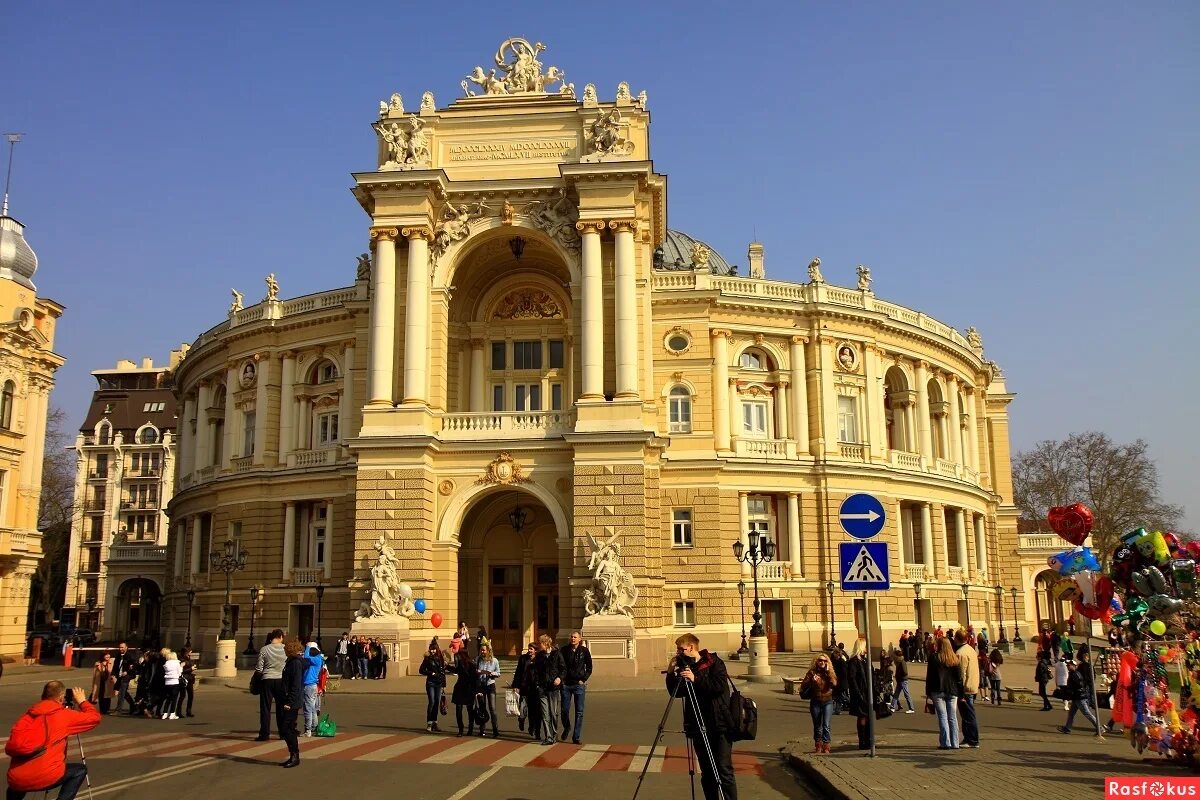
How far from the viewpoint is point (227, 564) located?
44.5 metres

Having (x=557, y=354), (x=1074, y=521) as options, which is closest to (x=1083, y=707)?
(x=1074, y=521)

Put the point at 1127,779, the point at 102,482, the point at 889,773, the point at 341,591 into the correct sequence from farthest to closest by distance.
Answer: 1. the point at 102,482
2. the point at 341,591
3. the point at 889,773
4. the point at 1127,779

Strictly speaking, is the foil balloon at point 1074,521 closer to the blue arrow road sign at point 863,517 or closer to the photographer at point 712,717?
the blue arrow road sign at point 863,517

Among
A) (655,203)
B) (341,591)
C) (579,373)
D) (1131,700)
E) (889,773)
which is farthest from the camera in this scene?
(341,591)

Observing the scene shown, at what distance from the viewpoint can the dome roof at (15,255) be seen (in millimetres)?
47688

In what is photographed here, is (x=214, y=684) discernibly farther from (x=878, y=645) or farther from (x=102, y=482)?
(x=102, y=482)

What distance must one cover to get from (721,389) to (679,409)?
7.14ft

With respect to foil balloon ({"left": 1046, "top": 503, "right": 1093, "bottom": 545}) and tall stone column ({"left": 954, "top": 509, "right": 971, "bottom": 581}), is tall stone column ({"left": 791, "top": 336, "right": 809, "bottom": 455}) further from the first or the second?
foil balloon ({"left": 1046, "top": 503, "right": 1093, "bottom": 545})

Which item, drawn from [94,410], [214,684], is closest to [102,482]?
[94,410]

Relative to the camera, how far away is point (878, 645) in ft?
151

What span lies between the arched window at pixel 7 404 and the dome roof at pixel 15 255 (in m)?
4.92

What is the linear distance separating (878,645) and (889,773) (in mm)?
34409

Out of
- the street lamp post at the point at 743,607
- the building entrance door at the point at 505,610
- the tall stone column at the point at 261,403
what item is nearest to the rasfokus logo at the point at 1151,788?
the street lamp post at the point at 743,607

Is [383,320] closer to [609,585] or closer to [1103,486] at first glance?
[609,585]
